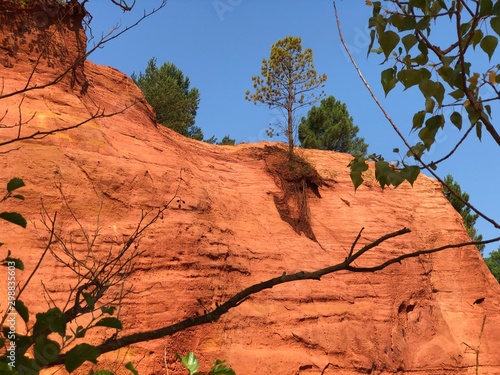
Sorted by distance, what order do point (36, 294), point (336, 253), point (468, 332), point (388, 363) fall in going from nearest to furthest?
point (36, 294), point (388, 363), point (336, 253), point (468, 332)

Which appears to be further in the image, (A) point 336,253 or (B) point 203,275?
(A) point 336,253

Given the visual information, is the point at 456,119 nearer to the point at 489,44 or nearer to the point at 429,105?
the point at 429,105

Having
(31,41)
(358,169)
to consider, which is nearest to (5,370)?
(358,169)

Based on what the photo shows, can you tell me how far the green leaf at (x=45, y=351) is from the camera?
146 cm

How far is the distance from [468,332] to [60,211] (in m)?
11.8

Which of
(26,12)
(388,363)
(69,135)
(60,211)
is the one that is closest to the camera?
(60,211)

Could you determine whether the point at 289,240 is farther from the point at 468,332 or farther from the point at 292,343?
the point at 468,332

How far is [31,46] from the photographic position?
11.2m

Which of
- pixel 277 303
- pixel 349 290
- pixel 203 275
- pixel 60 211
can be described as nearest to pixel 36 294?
pixel 60 211

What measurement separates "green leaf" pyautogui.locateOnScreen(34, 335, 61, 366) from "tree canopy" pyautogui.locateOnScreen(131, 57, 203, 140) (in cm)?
2507

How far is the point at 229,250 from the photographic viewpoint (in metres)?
11.6

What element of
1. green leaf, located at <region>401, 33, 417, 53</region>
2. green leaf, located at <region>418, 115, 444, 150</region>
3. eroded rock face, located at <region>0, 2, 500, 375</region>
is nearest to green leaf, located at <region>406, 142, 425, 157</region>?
green leaf, located at <region>418, 115, 444, 150</region>

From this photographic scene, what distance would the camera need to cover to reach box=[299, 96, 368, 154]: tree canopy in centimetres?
3397

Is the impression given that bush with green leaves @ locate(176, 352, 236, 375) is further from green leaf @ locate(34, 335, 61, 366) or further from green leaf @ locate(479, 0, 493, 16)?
green leaf @ locate(479, 0, 493, 16)
